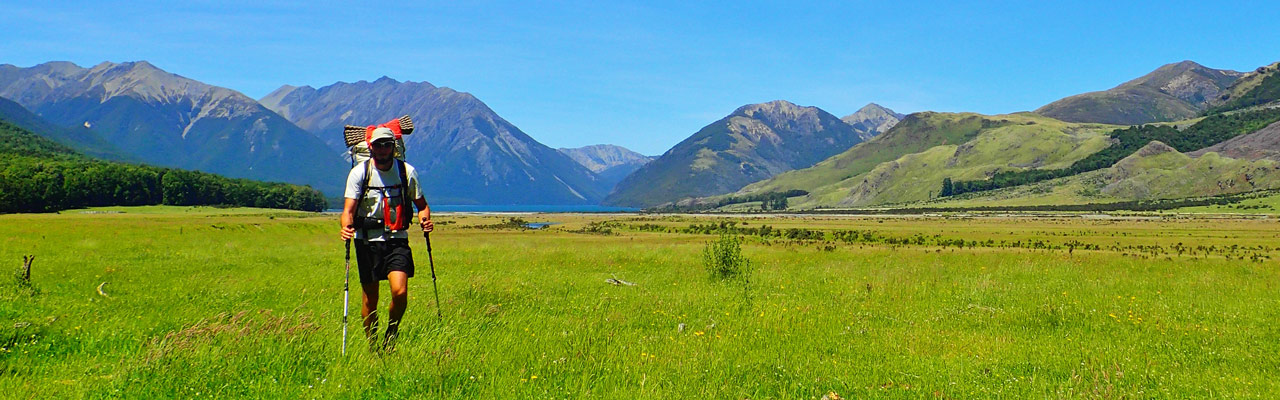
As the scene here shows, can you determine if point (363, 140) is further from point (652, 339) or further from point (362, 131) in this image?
point (652, 339)

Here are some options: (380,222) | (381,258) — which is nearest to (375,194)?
(380,222)

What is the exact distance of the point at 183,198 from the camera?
6585 inches

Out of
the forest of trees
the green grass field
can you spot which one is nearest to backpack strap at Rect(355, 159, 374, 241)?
the green grass field

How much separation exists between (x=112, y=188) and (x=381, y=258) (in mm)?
189493

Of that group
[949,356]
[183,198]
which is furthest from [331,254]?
[183,198]

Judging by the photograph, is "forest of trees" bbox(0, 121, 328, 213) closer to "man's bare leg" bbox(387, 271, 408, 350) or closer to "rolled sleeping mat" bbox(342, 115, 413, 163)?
"rolled sleeping mat" bbox(342, 115, 413, 163)

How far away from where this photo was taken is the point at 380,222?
8531 millimetres

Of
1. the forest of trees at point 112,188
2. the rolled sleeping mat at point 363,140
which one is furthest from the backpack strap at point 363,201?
the forest of trees at point 112,188

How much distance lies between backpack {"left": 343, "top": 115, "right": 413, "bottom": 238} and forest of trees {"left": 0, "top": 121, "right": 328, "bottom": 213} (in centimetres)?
15170

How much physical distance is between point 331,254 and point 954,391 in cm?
2869

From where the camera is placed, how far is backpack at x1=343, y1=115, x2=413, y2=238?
848 cm

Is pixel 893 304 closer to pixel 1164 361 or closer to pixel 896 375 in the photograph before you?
pixel 1164 361

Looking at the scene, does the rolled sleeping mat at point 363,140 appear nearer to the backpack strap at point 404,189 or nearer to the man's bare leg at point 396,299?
the backpack strap at point 404,189

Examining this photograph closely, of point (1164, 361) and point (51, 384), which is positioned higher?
point (51, 384)
